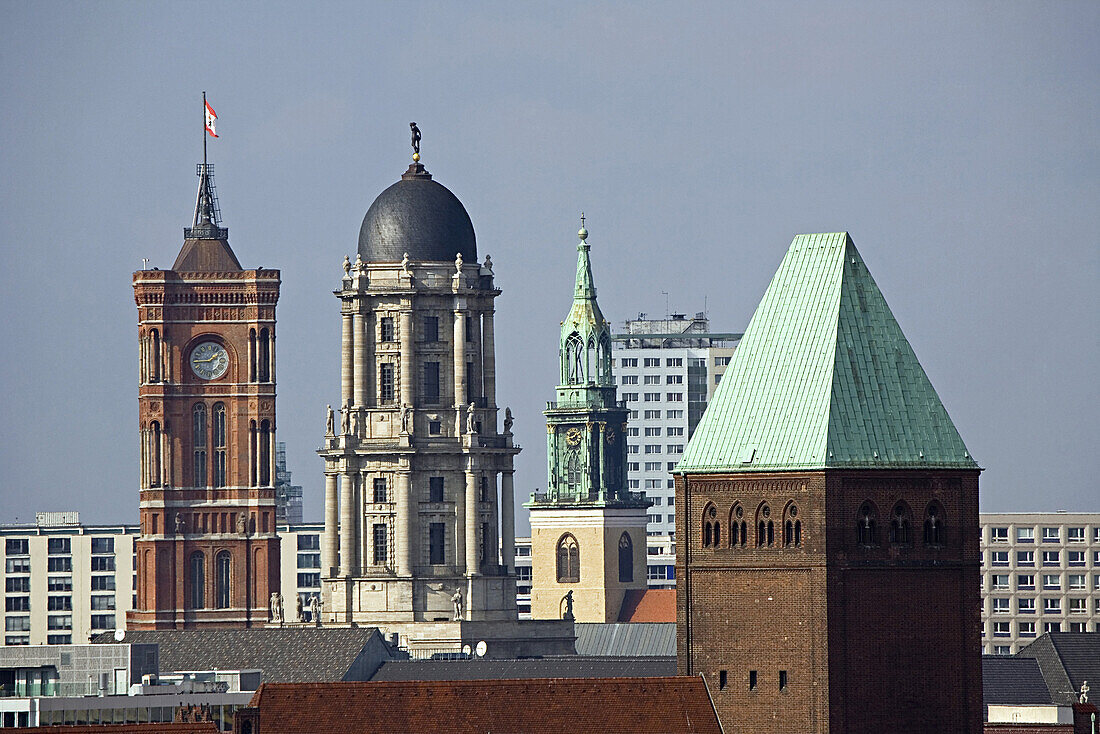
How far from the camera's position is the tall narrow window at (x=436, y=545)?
595 ft

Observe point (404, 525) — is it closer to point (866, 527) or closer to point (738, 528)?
point (738, 528)

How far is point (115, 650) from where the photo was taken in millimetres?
135375

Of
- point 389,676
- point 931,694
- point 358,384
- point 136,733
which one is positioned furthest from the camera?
point 358,384

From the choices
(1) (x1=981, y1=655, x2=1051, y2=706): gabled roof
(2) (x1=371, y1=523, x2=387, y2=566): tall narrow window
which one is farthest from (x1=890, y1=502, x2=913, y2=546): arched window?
(2) (x1=371, y1=523, x2=387, y2=566): tall narrow window

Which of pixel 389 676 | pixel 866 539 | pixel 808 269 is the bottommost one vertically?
pixel 389 676

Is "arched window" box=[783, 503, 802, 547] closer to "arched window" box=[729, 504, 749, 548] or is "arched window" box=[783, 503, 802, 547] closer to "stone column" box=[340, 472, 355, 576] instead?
"arched window" box=[729, 504, 749, 548]

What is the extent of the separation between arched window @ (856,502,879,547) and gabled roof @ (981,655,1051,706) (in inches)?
1876

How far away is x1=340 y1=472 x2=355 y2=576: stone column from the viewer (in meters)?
180


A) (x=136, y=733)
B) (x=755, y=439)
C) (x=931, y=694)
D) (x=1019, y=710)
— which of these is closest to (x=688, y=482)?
(x=755, y=439)

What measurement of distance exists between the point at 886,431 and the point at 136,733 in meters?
22.9

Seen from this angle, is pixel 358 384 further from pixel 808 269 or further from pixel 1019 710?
pixel 808 269

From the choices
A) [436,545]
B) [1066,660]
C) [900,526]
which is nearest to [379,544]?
[436,545]

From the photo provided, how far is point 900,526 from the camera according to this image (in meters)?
88.3

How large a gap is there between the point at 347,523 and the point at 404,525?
2.99 meters
